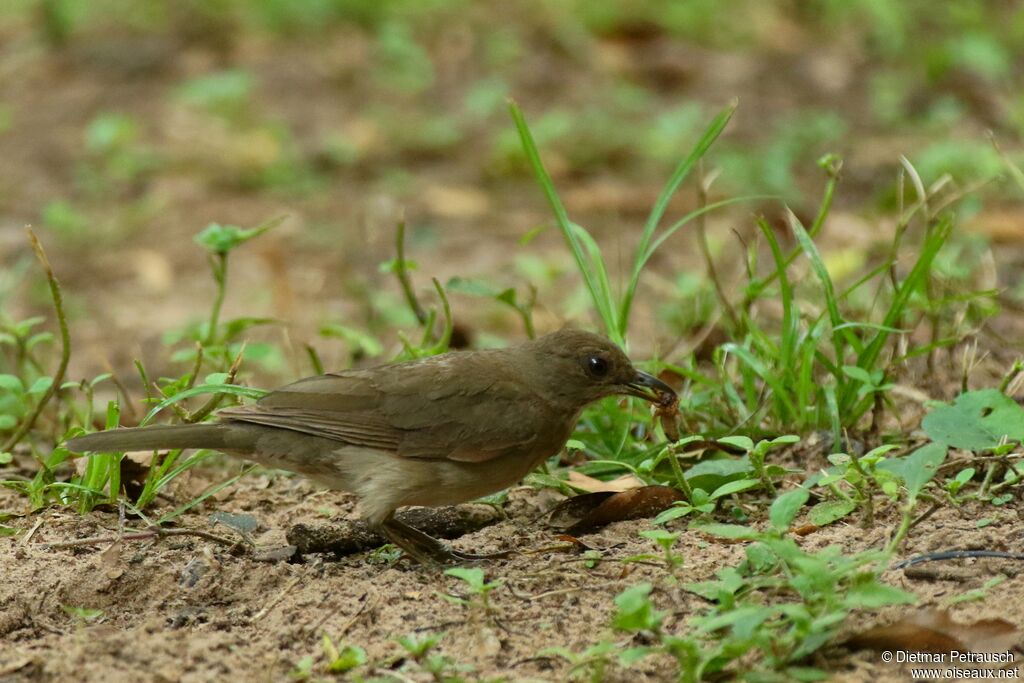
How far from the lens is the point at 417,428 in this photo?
483cm

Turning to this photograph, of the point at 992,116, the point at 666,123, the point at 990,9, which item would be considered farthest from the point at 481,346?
the point at 990,9

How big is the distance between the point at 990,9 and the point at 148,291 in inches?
322

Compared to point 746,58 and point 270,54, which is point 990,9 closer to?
point 746,58

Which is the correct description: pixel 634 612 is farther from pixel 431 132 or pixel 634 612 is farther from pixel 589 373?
pixel 431 132

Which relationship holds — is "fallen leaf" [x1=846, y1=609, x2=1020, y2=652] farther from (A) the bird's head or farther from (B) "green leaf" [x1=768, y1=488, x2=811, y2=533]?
(A) the bird's head

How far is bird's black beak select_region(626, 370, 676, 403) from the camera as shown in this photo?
4.96 m

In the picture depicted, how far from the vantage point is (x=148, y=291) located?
838 centimetres

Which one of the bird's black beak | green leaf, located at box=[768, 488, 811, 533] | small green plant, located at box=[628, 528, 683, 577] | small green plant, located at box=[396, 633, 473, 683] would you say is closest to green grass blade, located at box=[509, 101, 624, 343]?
the bird's black beak

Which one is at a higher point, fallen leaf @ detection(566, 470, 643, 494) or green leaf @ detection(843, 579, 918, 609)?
green leaf @ detection(843, 579, 918, 609)

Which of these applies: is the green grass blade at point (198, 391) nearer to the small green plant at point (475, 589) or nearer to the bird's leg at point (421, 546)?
the bird's leg at point (421, 546)

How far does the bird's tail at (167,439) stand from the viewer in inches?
170

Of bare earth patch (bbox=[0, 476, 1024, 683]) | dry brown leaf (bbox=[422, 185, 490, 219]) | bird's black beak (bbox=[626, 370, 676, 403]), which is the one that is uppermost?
bird's black beak (bbox=[626, 370, 676, 403])

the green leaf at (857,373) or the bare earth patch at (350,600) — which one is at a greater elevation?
the green leaf at (857,373)

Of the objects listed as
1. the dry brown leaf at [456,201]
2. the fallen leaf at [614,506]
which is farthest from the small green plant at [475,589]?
the dry brown leaf at [456,201]
